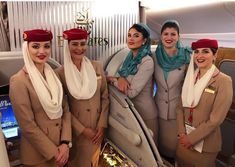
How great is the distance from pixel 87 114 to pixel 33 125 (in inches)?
18.7

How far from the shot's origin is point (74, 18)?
8.59ft

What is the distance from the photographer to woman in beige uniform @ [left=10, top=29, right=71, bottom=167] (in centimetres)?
192

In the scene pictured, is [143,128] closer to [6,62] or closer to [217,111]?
[217,111]

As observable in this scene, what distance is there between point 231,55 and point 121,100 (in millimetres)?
1395

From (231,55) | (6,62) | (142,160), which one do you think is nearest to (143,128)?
(142,160)

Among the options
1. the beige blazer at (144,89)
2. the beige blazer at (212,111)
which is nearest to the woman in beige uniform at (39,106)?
the beige blazer at (144,89)

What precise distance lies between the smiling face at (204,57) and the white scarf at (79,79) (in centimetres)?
80

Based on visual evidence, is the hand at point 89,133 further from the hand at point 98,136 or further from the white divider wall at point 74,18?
the white divider wall at point 74,18

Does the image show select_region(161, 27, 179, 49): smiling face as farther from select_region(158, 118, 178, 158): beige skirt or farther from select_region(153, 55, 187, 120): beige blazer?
select_region(158, 118, 178, 158): beige skirt

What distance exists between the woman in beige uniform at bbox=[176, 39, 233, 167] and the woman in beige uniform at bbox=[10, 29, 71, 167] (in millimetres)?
930

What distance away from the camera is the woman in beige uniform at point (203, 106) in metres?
2.12

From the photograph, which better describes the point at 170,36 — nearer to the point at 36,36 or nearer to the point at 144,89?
the point at 144,89

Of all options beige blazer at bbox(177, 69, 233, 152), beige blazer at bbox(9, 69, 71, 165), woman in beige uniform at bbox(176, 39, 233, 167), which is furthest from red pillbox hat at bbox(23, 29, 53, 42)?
beige blazer at bbox(177, 69, 233, 152)

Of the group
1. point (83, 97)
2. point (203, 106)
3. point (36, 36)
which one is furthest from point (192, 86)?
point (36, 36)
